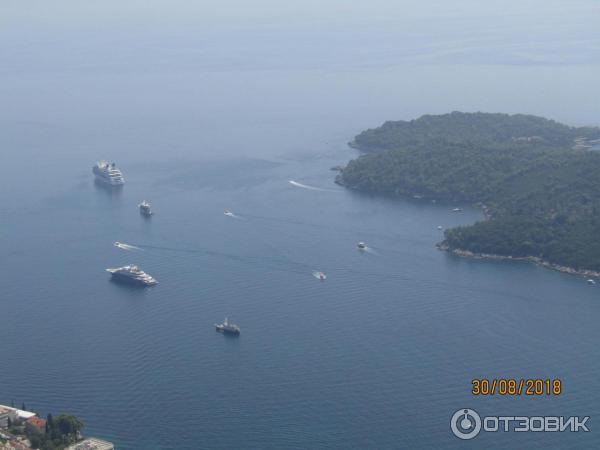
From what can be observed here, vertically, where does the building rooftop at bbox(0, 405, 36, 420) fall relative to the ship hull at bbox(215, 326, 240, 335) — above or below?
below

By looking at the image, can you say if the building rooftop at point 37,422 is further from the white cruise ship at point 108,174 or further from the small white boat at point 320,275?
the white cruise ship at point 108,174

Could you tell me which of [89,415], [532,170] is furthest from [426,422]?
[532,170]

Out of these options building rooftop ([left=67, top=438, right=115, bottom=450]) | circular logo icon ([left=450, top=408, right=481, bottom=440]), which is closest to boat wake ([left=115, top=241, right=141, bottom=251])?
building rooftop ([left=67, top=438, right=115, bottom=450])

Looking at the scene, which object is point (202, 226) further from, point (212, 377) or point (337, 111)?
point (337, 111)

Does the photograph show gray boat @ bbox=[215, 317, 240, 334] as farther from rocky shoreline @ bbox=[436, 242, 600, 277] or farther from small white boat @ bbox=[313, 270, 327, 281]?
rocky shoreline @ bbox=[436, 242, 600, 277]

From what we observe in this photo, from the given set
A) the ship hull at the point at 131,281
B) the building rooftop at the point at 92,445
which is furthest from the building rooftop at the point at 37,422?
the ship hull at the point at 131,281

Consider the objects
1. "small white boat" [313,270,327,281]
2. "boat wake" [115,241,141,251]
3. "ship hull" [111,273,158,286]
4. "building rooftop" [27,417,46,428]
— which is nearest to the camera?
"building rooftop" [27,417,46,428]
